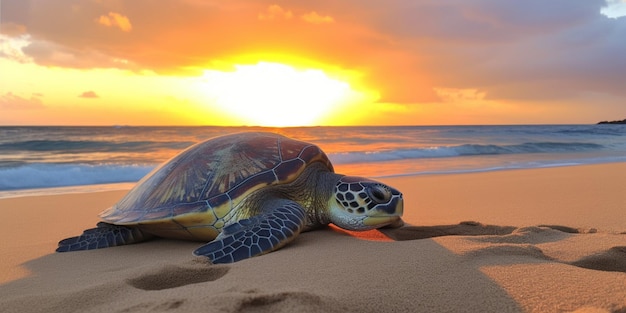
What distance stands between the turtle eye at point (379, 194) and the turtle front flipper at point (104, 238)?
2.03 metres

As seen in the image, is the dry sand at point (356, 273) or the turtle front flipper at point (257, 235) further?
the turtle front flipper at point (257, 235)

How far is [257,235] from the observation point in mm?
2887

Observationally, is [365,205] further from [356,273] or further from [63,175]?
[63,175]

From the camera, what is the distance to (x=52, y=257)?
3.27 m

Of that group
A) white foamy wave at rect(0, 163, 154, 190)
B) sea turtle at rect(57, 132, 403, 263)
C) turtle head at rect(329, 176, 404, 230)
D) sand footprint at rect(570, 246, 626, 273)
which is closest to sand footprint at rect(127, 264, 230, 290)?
sea turtle at rect(57, 132, 403, 263)

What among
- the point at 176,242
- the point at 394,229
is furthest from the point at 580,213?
the point at 176,242

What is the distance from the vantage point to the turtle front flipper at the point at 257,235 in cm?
269

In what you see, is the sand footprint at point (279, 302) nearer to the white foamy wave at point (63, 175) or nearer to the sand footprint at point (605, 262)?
the sand footprint at point (605, 262)

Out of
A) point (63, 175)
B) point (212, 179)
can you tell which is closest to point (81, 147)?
point (63, 175)

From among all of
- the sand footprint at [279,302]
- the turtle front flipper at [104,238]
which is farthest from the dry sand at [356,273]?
the turtle front flipper at [104,238]

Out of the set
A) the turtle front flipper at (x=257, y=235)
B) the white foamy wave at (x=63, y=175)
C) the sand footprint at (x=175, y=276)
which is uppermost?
the turtle front flipper at (x=257, y=235)

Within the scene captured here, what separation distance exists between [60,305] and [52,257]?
5.29 feet

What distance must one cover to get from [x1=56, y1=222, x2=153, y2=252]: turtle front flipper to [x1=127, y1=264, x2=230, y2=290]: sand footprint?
1.53 m

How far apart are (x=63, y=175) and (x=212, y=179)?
810 cm
